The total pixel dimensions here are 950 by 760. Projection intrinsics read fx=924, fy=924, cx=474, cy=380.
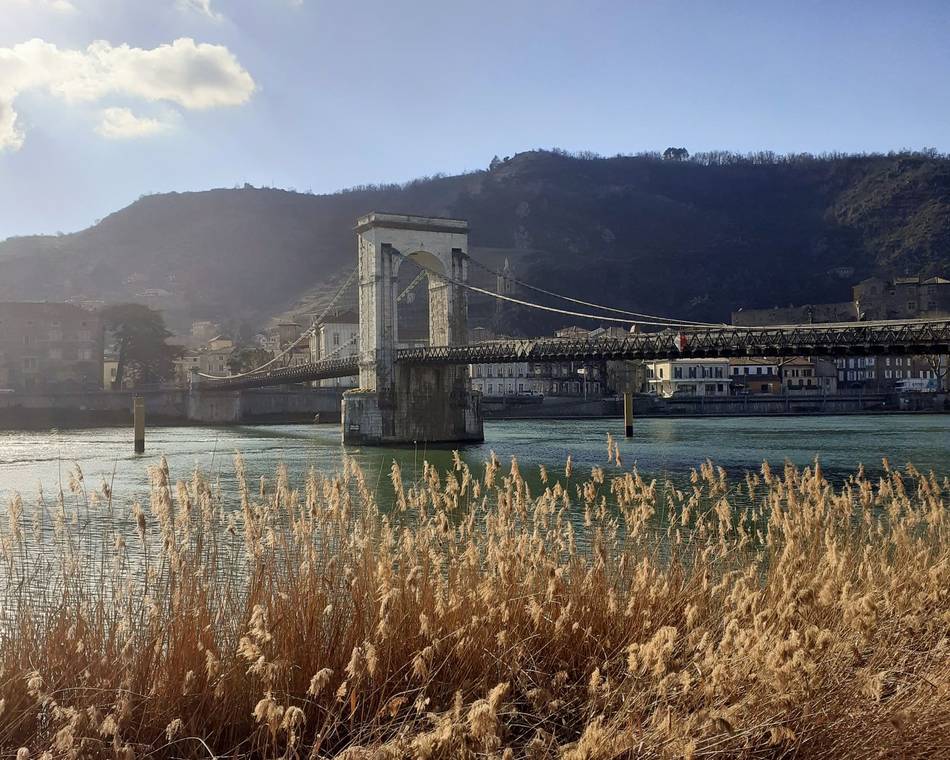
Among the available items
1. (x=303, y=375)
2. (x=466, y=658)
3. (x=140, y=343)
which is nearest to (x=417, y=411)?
(x=303, y=375)

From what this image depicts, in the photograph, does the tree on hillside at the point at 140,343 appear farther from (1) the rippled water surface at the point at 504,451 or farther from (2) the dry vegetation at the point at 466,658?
(2) the dry vegetation at the point at 466,658

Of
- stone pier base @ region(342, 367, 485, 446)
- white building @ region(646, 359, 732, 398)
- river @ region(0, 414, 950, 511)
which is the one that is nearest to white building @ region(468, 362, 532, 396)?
white building @ region(646, 359, 732, 398)

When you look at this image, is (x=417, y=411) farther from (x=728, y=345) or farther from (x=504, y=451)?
(x=728, y=345)

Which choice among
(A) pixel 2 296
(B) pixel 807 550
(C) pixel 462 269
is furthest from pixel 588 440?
(A) pixel 2 296

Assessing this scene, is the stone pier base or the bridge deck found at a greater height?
the bridge deck

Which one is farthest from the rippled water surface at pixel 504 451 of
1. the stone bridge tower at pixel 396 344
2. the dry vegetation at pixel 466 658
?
the dry vegetation at pixel 466 658

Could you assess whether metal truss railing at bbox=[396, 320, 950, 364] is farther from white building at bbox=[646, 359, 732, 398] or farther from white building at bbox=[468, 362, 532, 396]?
white building at bbox=[646, 359, 732, 398]
